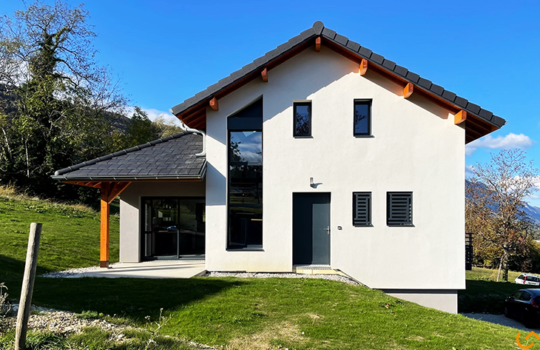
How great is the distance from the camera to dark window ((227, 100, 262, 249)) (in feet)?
31.3

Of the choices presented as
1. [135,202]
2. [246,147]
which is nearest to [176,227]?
[135,202]

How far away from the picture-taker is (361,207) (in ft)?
30.9

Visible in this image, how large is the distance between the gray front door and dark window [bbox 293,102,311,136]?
75.2 inches

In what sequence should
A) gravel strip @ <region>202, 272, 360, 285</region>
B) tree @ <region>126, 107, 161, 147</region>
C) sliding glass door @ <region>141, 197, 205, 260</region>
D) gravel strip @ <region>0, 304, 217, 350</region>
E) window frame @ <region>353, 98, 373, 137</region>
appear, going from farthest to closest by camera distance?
1. tree @ <region>126, 107, 161, 147</region>
2. sliding glass door @ <region>141, 197, 205, 260</region>
3. window frame @ <region>353, 98, 373, 137</region>
4. gravel strip @ <region>202, 272, 360, 285</region>
5. gravel strip @ <region>0, 304, 217, 350</region>

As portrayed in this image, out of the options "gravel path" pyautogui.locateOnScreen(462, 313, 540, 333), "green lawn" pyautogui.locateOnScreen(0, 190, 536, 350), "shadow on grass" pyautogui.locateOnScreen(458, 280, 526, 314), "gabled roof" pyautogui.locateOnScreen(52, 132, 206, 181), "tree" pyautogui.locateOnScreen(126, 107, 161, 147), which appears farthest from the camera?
"tree" pyautogui.locateOnScreen(126, 107, 161, 147)

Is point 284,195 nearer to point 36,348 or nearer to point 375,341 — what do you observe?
point 375,341

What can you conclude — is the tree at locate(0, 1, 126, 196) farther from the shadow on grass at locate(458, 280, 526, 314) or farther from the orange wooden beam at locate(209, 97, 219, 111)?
the shadow on grass at locate(458, 280, 526, 314)

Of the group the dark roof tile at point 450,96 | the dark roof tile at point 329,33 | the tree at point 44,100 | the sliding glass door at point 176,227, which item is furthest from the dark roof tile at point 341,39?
the tree at point 44,100

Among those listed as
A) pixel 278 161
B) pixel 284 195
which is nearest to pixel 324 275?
pixel 284 195

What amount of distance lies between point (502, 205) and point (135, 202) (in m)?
28.1

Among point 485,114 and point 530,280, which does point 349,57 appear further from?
point 530,280

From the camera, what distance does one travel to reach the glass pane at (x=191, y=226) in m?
11.6

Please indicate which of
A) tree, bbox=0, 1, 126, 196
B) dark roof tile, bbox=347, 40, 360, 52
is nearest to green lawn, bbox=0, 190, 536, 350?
dark roof tile, bbox=347, 40, 360, 52

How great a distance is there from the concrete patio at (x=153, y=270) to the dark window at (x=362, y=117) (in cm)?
625
